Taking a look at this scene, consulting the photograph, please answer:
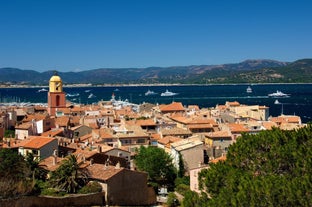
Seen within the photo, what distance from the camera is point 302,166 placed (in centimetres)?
2378

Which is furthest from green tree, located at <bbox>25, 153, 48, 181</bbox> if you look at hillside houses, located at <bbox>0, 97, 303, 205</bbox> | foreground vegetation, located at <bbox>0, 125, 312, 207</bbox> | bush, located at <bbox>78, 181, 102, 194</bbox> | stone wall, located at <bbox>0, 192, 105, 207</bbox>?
stone wall, located at <bbox>0, 192, 105, 207</bbox>

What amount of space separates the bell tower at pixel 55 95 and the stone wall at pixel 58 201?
→ 166ft

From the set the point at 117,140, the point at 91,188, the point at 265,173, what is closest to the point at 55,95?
the point at 117,140

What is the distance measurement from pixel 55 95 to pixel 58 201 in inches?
2141

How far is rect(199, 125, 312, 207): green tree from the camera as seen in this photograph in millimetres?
20469

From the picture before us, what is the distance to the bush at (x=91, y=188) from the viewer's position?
108ft

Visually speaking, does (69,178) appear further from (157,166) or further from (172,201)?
(157,166)

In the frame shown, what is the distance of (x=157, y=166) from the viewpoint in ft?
152

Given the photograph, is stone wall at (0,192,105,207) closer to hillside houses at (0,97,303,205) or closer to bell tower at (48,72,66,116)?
hillside houses at (0,97,303,205)

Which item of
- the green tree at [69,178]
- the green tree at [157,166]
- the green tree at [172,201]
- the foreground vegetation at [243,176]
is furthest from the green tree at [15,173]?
the green tree at [157,166]

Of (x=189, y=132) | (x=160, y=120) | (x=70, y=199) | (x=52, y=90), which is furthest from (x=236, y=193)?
(x=52, y=90)

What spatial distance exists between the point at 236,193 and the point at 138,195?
16455mm

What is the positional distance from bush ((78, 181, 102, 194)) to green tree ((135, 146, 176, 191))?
1206 centimetres

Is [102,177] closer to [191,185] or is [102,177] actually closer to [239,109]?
[191,185]
